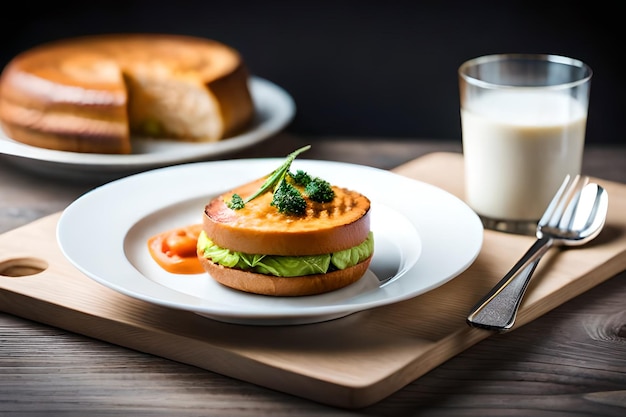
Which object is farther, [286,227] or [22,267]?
[22,267]

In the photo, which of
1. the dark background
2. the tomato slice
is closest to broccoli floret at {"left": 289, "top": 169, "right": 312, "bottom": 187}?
the tomato slice

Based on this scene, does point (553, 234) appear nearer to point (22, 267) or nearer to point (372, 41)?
point (22, 267)

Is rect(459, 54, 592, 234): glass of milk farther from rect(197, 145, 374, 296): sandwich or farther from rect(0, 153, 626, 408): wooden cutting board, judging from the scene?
rect(197, 145, 374, 296): sandwich

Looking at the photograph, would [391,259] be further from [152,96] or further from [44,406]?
[152,96]

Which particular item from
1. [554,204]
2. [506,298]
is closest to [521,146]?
[554,204]

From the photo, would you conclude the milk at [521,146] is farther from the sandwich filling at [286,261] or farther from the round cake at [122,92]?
the round cake at [122,92]

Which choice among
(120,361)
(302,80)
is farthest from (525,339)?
(302,80)
